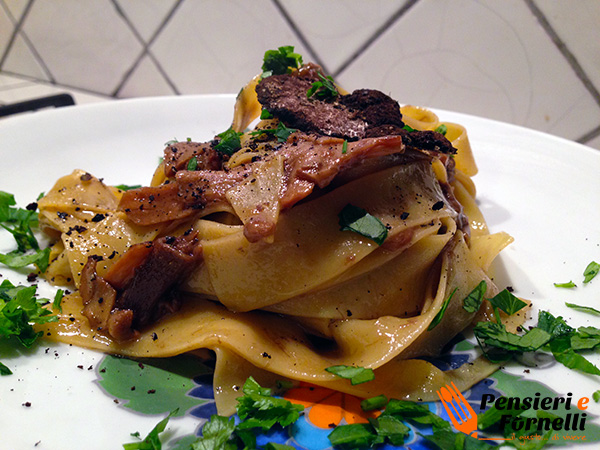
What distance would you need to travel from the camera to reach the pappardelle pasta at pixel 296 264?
1.97 m

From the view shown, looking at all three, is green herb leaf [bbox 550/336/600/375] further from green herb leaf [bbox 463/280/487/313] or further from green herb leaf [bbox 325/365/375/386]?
green herb leaf [bbox 325/365/375/386]

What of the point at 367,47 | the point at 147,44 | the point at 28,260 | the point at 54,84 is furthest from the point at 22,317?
the point at 54,84

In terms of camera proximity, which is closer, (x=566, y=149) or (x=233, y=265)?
→ (x=233, y=265)

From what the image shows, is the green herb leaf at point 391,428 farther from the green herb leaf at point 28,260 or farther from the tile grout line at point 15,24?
the tile grout line at point 15,24

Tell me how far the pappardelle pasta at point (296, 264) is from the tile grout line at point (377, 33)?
8.31 ft

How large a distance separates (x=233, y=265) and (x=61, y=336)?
80cm

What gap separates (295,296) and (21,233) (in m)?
1.63

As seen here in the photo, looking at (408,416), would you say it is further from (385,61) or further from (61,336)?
(385,61)

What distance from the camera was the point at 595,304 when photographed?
88.0 inches

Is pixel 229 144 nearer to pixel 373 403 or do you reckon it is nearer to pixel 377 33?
pixel 373 403

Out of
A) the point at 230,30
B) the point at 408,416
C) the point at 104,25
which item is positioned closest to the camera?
the point at 408,416

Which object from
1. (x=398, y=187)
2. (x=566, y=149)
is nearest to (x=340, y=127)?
(x=398, y=187)

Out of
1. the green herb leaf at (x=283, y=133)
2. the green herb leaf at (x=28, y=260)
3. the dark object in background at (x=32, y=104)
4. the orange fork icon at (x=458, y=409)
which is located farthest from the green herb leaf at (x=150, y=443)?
the dark object in background at (x=32, y=104)

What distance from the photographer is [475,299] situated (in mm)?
2221
